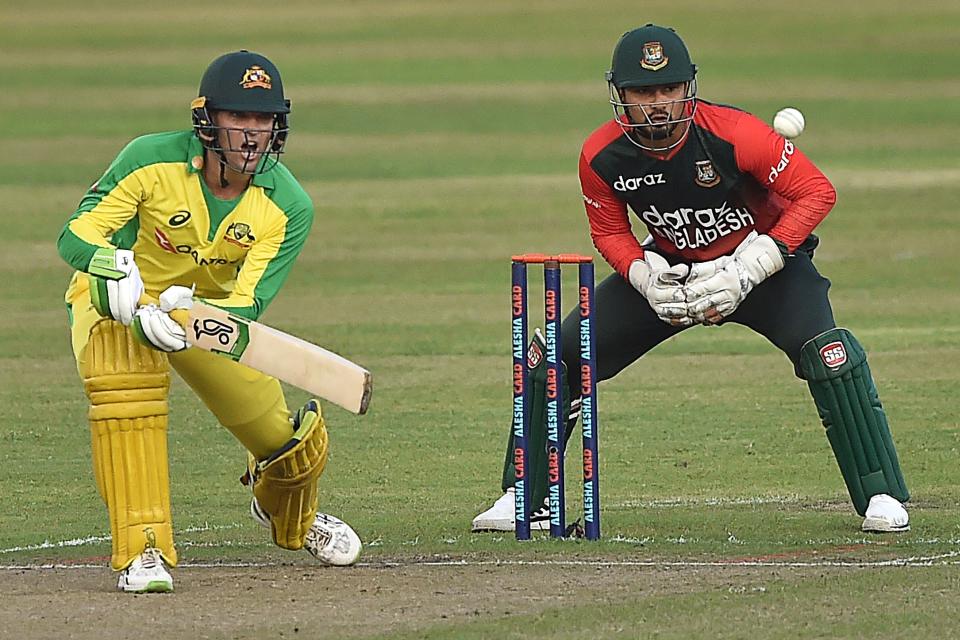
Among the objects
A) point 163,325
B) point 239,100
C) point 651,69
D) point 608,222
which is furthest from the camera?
point 608,222

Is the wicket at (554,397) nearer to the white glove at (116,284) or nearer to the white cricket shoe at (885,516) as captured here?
the white cricket shoe at (885,516)

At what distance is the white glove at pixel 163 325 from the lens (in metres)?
5.33

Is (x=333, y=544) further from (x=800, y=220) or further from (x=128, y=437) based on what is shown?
(x=800, y=220)

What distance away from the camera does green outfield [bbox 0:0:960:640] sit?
5.39 meters

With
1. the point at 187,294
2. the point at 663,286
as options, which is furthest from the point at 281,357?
the point at 663,286

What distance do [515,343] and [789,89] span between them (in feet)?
79.5

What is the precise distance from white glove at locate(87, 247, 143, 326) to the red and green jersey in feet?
5.68

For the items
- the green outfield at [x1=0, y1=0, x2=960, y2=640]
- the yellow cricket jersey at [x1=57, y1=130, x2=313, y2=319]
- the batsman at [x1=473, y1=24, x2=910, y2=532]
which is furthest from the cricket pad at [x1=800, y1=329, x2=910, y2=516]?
the yellow cricket jersey at [x1=57, y1=130, x2=313, y2=319]

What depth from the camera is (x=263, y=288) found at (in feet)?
18.6

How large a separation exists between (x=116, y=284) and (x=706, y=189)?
2.07 metres

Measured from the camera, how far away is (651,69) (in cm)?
629

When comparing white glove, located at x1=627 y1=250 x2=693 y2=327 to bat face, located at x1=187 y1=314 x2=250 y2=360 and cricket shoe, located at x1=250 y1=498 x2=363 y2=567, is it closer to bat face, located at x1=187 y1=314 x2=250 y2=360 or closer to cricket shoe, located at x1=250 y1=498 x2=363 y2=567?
cricket shoe, located at x1=250 y1=498 x2=363 y2=567

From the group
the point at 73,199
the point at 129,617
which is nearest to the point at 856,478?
the point at 129,617

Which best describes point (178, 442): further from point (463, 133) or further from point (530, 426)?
point (463, 133)
